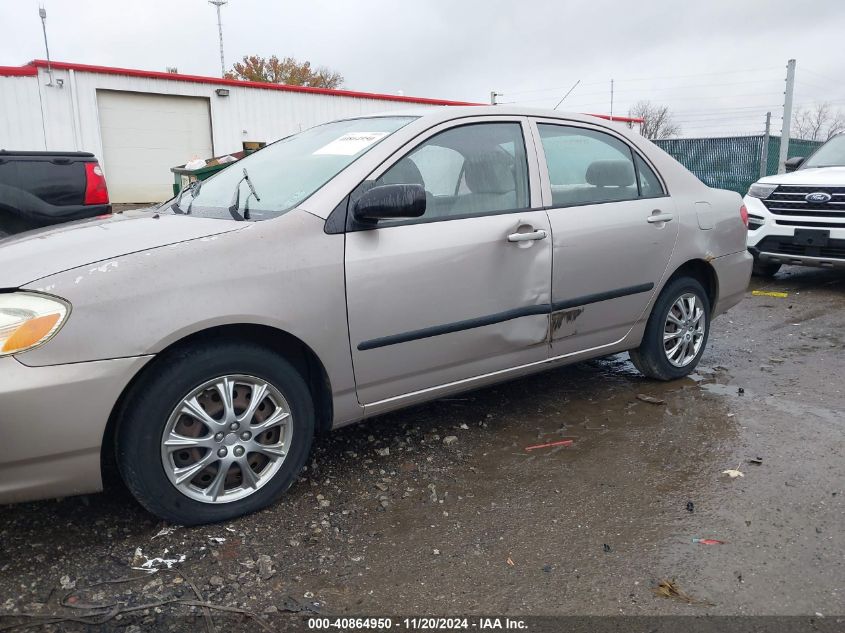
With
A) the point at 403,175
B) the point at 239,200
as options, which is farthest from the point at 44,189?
the point at 403,175

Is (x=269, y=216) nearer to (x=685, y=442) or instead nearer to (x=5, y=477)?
(x=5, y=477)

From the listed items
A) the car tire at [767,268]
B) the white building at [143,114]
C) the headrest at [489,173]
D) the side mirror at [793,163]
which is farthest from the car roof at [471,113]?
the white building at [143,114]

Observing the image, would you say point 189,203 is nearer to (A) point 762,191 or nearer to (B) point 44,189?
(B) point 44,189

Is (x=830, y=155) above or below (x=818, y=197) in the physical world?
above

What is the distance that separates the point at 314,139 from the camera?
360cm

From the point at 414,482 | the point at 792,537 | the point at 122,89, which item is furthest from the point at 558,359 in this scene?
the point at 122,89

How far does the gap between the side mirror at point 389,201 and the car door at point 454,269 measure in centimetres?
10

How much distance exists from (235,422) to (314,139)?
1.67 m

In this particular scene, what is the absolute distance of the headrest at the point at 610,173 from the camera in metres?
3.81

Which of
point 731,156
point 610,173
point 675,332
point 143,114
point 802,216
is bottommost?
point 675,332

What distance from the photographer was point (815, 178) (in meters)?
7.32

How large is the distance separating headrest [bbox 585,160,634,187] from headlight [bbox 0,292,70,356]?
2716 millimetres

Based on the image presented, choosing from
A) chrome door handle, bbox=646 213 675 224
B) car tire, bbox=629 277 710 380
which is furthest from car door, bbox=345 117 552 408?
car tire, bbox=629 277 710 380

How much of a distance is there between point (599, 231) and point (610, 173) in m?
0.46
